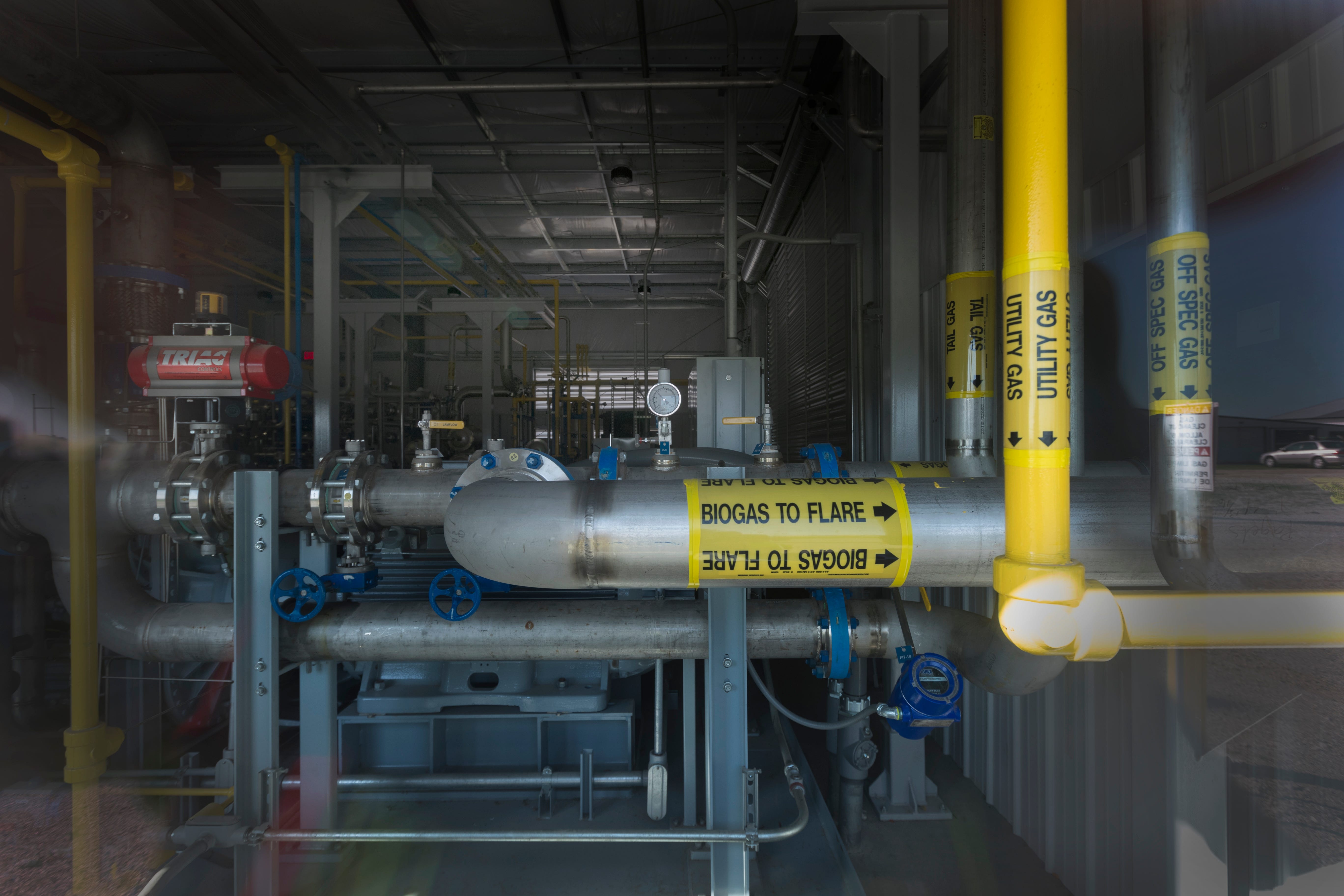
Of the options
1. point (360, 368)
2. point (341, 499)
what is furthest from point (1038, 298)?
point (360, 368)

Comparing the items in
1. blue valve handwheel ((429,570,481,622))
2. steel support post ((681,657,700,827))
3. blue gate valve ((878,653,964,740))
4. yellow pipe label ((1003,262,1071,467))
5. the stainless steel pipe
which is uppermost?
yellow pipe label ((1003,262,1071,467))

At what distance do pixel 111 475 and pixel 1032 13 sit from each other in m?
3.07

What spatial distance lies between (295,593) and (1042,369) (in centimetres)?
241

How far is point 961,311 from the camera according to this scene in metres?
2.02

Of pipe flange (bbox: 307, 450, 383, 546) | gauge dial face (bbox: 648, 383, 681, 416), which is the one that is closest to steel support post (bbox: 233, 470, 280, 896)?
pipe flange (bbox: 307, 450, 383, 546)

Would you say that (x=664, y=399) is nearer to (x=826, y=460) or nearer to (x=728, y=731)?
(x=826, y=460)

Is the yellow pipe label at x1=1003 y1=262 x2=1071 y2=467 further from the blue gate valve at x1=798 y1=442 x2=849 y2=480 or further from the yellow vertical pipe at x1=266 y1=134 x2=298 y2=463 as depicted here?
the yellow vertical pipe at x1=266 y1=134 x2=298 y2=463

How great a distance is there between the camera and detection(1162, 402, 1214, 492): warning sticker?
133 centimetres

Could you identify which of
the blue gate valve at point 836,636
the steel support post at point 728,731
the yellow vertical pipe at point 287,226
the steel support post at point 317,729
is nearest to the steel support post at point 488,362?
the yellow vertical pipe at point 287,226

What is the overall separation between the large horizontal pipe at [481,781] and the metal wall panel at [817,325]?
106 inches

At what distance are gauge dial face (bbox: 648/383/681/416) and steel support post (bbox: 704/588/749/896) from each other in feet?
2.75

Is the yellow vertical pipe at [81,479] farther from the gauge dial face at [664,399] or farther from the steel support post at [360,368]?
the steel support post at [360,368]

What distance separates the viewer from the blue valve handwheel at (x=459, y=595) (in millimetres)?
2061

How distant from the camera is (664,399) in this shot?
8.39ft
